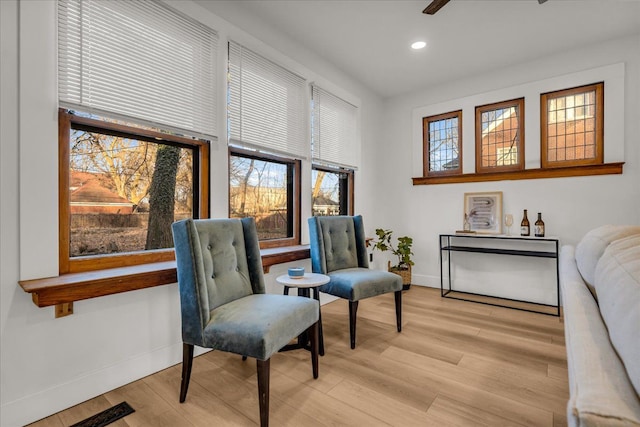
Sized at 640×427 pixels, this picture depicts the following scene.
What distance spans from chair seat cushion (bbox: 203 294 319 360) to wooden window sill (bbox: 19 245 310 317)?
0.46m

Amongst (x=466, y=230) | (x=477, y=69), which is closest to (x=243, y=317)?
(x=466, y=230)

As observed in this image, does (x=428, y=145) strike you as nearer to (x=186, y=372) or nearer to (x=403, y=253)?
(x=403, y=253)

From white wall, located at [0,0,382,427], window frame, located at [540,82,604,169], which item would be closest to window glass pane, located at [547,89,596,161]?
window frame, located at [540,82,604,169]

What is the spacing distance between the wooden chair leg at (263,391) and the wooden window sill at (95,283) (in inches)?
34.5

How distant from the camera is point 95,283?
1661 mm

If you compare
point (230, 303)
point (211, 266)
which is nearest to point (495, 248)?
point (230, 303)

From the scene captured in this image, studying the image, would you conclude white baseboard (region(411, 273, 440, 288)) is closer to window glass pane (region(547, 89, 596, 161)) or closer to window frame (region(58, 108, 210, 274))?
window glass pane (region(547, 89, 596, 161))

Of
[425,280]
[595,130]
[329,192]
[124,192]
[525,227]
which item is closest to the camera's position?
[124,192]

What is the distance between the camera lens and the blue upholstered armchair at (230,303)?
156cm

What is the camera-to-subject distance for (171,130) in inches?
86.1

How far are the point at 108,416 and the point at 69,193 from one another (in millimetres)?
1248

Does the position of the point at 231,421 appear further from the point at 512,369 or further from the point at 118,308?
the point at 512,369

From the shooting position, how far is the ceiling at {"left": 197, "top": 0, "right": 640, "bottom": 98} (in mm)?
2639

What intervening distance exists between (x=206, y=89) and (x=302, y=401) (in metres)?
2.24
